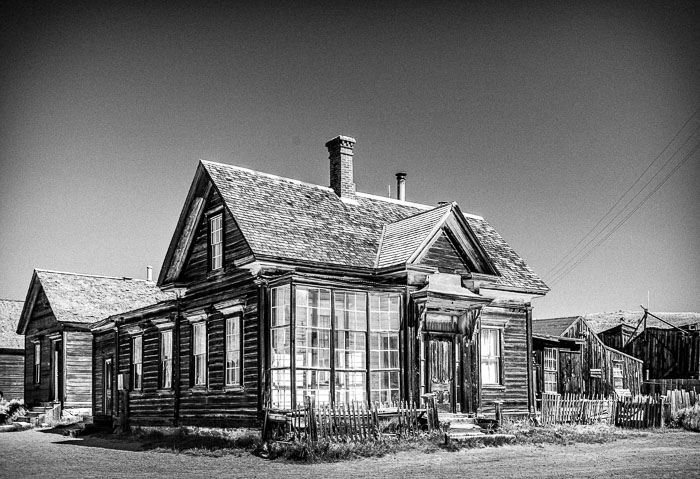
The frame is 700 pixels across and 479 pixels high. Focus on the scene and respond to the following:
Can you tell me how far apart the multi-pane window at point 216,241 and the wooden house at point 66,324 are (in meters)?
14.0

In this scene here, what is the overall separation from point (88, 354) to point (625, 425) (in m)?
22.3

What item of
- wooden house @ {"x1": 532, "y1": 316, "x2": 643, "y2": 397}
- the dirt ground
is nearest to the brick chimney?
wooden house @ {"x1": 532, "y1": 316, "x2": 643, "y2": 397}

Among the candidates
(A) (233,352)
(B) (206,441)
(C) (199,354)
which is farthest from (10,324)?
(B) (206,441)

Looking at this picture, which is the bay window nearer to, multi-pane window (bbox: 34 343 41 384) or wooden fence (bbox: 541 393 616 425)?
wooden fence (bbox: 541 393 616 425)

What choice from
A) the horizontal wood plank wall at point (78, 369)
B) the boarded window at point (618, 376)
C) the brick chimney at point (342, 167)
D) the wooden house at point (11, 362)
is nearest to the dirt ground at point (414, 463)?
the brick chimney at point (342, 167)

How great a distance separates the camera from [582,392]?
117 ft

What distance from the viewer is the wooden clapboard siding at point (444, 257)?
23797 millimetres

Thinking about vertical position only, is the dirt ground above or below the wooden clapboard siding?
below

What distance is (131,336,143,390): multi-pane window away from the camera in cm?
2877

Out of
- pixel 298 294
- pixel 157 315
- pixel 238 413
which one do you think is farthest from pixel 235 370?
pixel 157 315

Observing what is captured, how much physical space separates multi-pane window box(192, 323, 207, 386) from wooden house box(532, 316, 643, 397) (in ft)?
40.6

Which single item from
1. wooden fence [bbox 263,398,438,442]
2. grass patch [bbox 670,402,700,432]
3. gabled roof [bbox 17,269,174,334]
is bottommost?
grass patch [bbox 670,402,700,432]

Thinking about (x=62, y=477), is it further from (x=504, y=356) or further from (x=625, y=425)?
(x=625, y=425)

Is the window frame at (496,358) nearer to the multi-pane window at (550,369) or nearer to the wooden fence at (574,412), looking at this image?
the wooden fence at (574,412)
